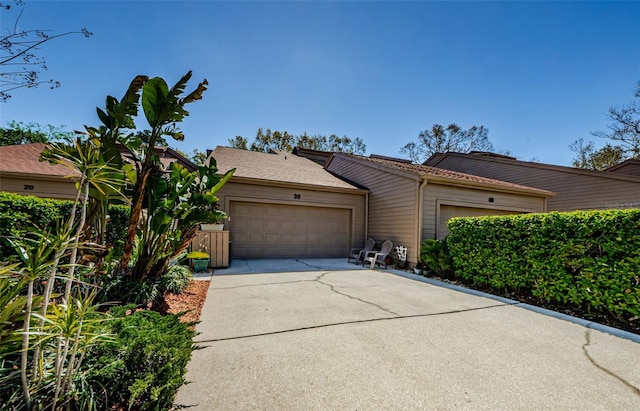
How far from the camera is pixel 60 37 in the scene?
3.65m

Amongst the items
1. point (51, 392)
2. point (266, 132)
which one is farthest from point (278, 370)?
point (266, 132)

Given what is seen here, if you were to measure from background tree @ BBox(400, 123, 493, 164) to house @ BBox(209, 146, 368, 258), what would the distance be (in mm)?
20481

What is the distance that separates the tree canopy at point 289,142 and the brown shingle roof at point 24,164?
19.1m

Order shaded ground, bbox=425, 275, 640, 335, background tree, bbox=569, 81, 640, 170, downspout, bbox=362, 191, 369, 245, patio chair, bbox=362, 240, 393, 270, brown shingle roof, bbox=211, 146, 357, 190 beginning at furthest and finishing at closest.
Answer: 1. background tree, bbox=569, 81, 640, 170
2. downspout, bbox=362, 191, 369, 245
3. brown shingle roof, bbox=211, 146, 357, 190
4. patio chair, bbox=362, 240, 393, 270
5. shaded ground, bbox=425, 275, 640, 335

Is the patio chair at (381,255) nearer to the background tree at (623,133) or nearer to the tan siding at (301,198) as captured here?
the tan siding at (301,198)

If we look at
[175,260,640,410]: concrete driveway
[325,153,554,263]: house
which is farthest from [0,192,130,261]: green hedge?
[325,153,554,263]: house

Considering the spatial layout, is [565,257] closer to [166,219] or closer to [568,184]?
[166,219]

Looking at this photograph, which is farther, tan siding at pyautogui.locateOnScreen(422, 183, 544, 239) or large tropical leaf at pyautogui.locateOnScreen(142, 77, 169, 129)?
tan siding at pyautogui.locateOnScreen(422, 183, 544, 239)

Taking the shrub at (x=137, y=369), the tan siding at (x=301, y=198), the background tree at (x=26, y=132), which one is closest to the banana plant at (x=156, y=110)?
the shrub at (x=137, y=369)

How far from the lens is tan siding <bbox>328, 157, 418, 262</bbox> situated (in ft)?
→ 28.2

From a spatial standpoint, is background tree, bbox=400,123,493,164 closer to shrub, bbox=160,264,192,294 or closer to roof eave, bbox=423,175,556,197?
roof eave, bbox=423,175,556,197

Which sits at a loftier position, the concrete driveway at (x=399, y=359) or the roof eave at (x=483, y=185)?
the roof eave at (x=483, y=185)

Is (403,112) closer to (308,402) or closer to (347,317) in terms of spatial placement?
(347,317)

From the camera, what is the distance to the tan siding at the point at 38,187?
8711mm
